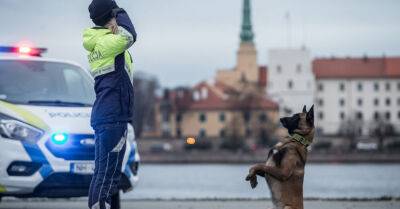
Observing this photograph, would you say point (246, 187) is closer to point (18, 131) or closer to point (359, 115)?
point (18, 131)

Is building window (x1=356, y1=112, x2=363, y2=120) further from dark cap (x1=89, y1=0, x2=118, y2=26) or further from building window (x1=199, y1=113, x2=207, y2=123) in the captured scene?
dark cap (x1=89, y1=0, x2=118, y2=26)

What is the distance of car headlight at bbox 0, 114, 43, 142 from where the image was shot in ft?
37.1

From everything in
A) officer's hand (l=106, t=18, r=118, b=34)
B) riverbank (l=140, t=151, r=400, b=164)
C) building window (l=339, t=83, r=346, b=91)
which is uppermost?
building window (l=339, t=83, r=346, b=91)

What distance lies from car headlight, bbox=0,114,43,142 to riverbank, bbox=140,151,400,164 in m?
95.7

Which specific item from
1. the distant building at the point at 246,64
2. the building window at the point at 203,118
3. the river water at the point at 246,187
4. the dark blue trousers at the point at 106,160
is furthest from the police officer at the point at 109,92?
the distant building at the point at 246,64

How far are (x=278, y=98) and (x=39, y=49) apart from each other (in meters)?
157

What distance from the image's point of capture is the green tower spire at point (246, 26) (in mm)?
182125

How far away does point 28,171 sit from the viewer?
11383 mm

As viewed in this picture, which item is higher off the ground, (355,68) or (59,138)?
(355,68)

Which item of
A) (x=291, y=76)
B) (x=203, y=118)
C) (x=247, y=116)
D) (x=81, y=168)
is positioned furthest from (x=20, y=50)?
(x=291, y=76)

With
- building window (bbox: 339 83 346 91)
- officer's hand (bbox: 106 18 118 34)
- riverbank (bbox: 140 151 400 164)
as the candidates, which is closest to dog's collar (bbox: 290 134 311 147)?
officer's hand (bbox: 106 18 118 34)

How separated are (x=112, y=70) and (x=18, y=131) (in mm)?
2603

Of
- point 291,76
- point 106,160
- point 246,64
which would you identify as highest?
point 246,64

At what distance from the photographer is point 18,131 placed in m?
11.3
